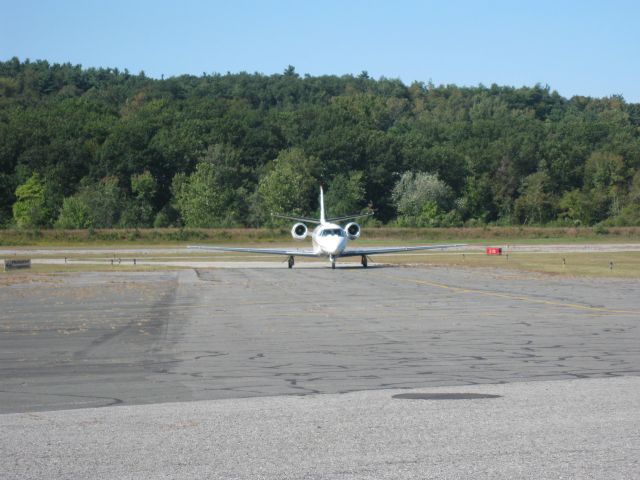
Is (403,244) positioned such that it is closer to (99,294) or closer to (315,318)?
(99,294)

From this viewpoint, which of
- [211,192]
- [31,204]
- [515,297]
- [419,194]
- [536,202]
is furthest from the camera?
[536,202]

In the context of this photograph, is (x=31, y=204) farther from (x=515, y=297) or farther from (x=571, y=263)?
(x=515, y=297)

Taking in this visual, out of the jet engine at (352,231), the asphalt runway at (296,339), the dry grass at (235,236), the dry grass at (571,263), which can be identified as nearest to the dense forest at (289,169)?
the dry grass at (235,236)

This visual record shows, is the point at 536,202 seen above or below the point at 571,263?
above

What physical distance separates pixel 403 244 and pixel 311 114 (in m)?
59.9

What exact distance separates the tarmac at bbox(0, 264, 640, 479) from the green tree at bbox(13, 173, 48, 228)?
77.8m

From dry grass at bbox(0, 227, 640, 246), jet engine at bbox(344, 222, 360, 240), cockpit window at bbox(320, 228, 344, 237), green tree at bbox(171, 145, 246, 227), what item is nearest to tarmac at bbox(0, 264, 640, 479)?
cockpit window at bbox(320, 228, 344, 237)

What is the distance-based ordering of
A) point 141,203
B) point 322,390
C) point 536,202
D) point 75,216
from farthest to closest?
1. point 536,202
2. point 141,203
3. point 75,216
4. point 322,390

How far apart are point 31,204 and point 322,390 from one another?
9974 cm

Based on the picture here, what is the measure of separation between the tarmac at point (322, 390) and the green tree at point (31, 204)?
A: 255 ft

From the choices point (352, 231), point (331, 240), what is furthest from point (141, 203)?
point (331, 240)

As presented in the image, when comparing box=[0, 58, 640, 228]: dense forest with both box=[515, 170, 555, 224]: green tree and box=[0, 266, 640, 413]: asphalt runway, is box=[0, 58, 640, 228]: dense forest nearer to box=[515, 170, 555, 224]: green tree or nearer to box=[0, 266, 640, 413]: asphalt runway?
box=[515, 170, 555, 224]: green tree

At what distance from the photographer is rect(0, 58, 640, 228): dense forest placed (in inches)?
4166

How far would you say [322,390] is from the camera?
11.3 meters
